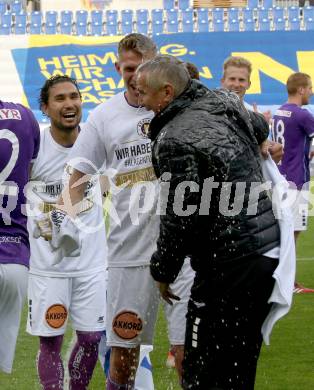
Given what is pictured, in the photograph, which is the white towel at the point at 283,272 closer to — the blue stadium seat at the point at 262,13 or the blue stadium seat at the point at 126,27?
the blue stadium seat at the point at 126,27

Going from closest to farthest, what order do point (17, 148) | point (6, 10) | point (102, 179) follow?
point (17, 148)
point (102, 179)
point (6, 10)

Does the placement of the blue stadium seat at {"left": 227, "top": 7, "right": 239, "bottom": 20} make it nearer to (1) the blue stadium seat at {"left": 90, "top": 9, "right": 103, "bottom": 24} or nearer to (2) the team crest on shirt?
(1) the blue stadium seat at {"left": 90, "top": 9, "right": 103, "bottom": 24}

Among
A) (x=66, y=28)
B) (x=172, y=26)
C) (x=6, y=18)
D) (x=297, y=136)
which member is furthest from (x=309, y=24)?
(x=297, y=136)

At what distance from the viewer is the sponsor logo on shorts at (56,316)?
5402 millimetres


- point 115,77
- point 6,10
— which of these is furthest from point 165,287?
point 6,10

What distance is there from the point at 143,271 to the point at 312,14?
2494 centimetres

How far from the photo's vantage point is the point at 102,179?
5.45 meters

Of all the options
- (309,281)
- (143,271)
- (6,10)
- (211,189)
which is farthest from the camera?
(6,10)

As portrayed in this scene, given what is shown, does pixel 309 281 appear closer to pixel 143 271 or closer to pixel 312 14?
pixel 143 271

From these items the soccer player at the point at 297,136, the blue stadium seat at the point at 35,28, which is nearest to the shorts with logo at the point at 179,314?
the soccer player at the point at 297,136

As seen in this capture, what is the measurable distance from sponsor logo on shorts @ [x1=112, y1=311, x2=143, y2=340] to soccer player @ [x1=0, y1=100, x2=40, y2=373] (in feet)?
1.93

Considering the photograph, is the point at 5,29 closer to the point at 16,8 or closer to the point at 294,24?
the point at 16,8

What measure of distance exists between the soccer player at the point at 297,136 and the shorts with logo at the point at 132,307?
5.11 metres

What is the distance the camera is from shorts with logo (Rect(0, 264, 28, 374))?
458cm
